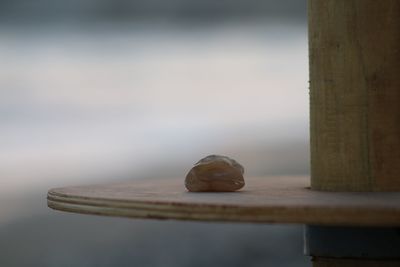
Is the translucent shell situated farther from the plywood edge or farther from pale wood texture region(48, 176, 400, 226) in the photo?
the plywood edge

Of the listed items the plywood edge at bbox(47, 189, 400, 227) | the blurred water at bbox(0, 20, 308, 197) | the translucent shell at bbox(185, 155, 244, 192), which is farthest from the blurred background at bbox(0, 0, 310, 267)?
the plywood edge at bbox(47, 189, 400, 227)

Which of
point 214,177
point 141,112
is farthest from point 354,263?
point 141,112

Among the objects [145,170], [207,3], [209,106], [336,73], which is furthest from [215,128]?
[336,73]

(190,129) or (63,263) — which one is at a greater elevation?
(190,129)

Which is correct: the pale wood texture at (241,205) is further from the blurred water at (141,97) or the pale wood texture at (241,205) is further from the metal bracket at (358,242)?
the blurred water at (141,97)

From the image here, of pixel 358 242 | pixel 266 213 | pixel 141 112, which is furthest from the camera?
pixel 141 112

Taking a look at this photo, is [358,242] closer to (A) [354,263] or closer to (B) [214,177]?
(A) [354,263]

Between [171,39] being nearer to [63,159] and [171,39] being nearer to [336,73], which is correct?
[63,159]

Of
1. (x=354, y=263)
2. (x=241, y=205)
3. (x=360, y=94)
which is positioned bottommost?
(x=354, y=263)
